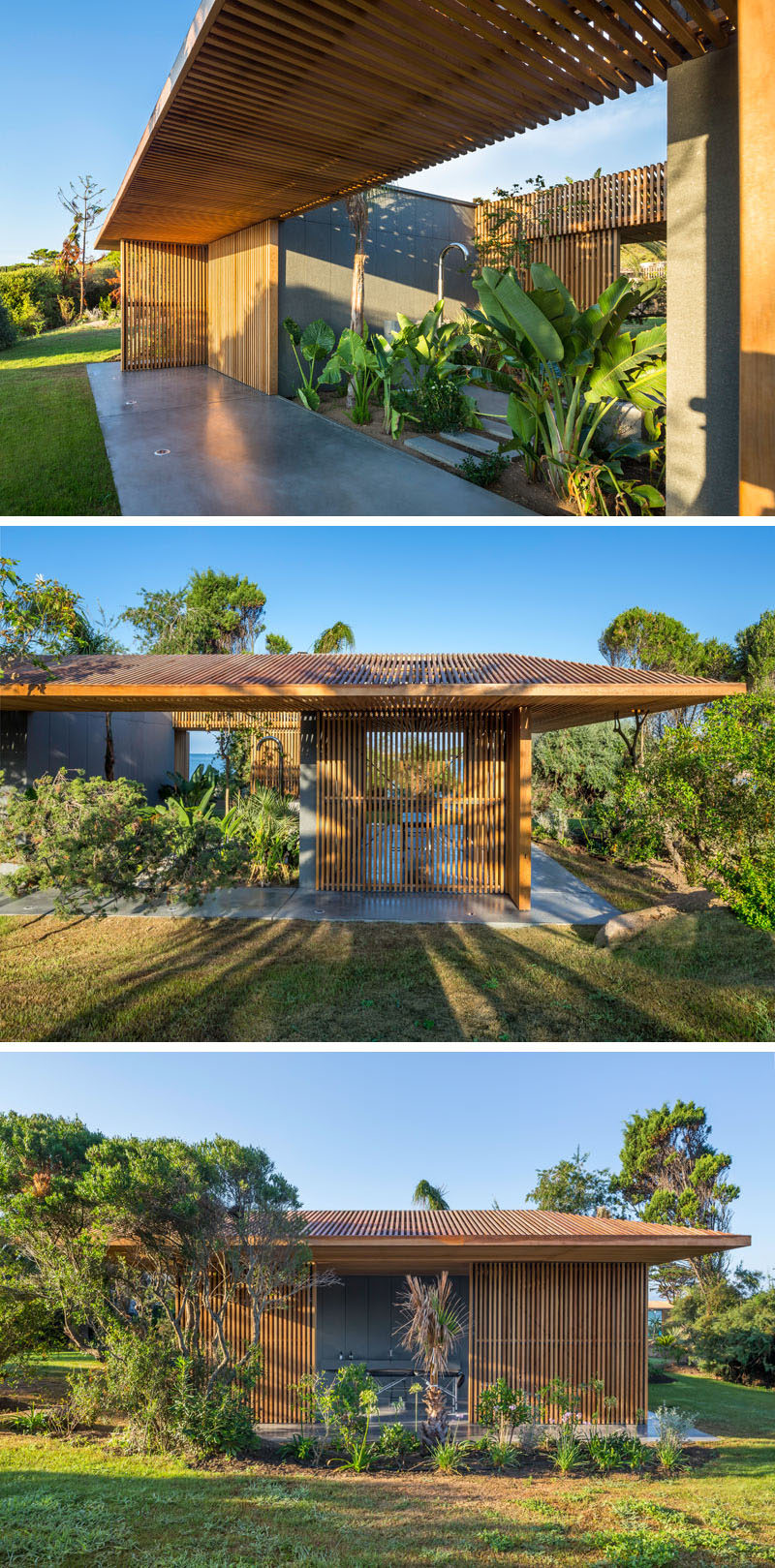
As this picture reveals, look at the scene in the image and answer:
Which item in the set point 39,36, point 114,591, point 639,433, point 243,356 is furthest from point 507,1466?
point 39,36

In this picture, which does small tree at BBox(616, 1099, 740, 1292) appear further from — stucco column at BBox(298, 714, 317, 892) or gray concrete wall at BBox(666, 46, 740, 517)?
gray concrete wall at BBox(666, 46, 740, 517)

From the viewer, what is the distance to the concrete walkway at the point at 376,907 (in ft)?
32.3

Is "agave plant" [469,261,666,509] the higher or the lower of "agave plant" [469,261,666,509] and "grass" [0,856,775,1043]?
the higher

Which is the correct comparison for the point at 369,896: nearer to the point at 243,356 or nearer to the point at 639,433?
the point at 639,433

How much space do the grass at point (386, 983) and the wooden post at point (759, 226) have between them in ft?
13.2

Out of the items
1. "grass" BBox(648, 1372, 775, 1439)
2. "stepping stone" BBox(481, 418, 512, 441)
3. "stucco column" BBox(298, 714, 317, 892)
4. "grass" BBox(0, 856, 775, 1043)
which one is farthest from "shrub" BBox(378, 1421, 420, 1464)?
"stepping stone" BBox(481, 418, 512, 441)

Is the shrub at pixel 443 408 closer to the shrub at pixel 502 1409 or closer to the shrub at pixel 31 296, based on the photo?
the shrub at pixel 502 1409

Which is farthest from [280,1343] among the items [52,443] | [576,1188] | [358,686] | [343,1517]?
[576,1188]

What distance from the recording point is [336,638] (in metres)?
23.4

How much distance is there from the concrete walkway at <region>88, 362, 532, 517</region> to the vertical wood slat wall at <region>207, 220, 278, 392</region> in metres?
1.03

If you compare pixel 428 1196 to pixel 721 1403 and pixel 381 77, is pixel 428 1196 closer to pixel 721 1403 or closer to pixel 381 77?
pixel 721 1403

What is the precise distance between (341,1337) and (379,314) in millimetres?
17637

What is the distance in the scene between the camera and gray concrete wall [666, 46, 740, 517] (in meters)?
6.16

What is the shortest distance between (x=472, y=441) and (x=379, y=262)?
6852mm
